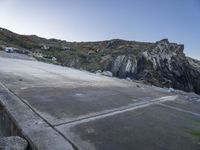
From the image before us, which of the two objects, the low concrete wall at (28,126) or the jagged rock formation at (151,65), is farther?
the jagged rock formation at (151,65)

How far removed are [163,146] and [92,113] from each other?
811 mm

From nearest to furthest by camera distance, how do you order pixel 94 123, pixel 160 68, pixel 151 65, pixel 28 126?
pixel 28 126
pixel 94 123
pixel 151 65
pixel 160 68

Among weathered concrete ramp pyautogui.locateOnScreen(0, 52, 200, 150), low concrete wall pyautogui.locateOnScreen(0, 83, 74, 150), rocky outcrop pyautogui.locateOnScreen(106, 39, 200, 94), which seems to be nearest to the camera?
low concrete wall pyautogui.locateOnScreen(0, 83, 74, 150)

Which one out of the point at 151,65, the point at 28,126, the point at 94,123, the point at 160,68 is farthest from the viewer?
the point at 160,68

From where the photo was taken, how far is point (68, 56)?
16.3 metres

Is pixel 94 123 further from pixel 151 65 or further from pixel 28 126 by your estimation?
pixel 151 65

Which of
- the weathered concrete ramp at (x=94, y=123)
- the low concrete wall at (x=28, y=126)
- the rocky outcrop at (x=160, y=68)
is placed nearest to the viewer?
the low concrete wall at (x=28, y=126)

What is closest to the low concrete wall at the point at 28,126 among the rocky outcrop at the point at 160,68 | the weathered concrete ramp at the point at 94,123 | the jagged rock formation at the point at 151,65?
the weathered concrete ramp at the point at 94,123

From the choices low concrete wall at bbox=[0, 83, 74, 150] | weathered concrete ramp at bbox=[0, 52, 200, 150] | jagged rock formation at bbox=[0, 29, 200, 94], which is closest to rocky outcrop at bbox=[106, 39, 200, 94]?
jagged rock formation at bbox=[0, 29, 200, 94]

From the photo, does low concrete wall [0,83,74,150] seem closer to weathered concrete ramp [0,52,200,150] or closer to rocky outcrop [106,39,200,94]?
weathered concrete ramp [0,52,200,150]

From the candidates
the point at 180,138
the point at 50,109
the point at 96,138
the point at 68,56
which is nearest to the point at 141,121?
the point at 180,138

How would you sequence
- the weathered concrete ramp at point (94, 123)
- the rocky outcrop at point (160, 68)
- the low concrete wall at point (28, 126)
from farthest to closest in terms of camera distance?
the rocky outcrop at point (160, 68) → the weathered concrete ramp at point (94, 123) → the low concrete wall at point (28, 126)

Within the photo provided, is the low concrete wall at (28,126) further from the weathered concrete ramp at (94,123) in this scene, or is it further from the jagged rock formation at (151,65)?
the jagged rock formation at (151,65)

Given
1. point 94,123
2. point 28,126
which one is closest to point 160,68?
point 94,123
